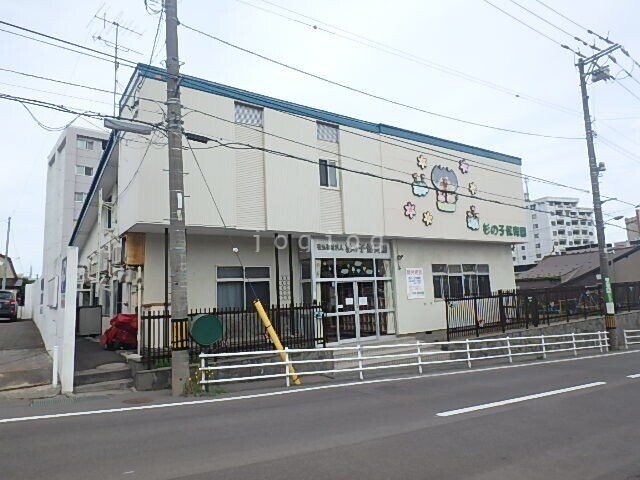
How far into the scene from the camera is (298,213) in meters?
15.1

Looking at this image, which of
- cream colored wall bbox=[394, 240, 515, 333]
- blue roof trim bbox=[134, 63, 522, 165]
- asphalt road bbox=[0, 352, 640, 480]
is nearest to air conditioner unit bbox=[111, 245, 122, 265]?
blue roof trim bbox=[134, 63, 522, 165]

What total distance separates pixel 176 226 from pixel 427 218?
37.5ft

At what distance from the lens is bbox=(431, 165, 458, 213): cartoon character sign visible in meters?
19.3

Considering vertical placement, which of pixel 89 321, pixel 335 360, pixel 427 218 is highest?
pixel 427 218

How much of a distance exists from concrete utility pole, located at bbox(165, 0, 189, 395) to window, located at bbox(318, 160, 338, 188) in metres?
6.76

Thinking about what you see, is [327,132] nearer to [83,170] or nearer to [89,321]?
[89,321]

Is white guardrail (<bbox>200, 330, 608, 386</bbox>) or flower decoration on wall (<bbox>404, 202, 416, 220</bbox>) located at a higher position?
flower decoration on wall (<bbox>404, 202, 416, 220</bbox>)

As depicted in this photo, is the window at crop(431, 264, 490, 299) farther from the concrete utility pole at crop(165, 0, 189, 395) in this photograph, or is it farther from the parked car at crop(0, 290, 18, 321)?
the parked car at crop(0, 290, 18, 321)

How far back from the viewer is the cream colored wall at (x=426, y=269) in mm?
18156

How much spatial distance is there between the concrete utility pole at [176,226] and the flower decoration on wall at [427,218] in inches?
435

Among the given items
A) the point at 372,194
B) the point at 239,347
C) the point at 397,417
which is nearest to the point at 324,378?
the point at 239,347

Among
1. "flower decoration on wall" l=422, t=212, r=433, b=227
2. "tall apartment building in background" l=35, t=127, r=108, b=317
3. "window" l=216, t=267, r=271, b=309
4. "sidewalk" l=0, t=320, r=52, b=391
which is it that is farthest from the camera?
"tall apartment building in background" l=35, t=127, r=108, b=317

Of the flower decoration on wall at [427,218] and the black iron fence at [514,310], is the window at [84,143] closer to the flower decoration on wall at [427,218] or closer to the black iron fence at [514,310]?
the flower decoration on wall at [427,218]

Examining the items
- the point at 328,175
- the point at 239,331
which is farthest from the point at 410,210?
the point at 239,331
